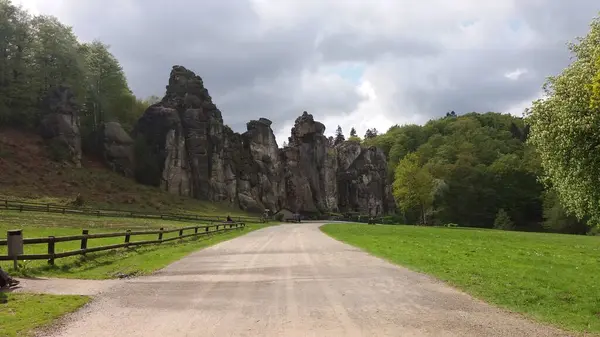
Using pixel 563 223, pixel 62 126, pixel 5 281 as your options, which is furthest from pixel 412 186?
pixel 5 281

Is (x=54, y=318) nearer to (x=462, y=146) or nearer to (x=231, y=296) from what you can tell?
(x=231, y=296)

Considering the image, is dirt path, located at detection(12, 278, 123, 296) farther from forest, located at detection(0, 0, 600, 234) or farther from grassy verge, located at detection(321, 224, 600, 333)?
forest, located at detection(0, 0, 600, 234)

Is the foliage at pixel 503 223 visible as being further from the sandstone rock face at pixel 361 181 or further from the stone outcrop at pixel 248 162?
the sandstone rock face at pixel 361 181

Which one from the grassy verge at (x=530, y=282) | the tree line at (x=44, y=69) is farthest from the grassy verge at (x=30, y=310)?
the tree line at (x=44, y=69)

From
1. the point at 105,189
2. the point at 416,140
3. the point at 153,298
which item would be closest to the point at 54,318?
the point at 153,298

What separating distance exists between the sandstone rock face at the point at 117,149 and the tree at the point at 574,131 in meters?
75.1

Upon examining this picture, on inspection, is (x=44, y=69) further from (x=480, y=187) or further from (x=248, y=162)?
(x=480, y=187)

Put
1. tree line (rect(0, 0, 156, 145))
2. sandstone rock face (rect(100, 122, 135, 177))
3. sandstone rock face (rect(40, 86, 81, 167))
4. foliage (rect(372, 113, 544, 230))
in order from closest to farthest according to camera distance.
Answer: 1. sandstone rock face (rect(40, 86, 81, 167))
2. tree line (rect(0, 0, 156, 145))
3. sandstone rock face (rect(100, 122, 135, 177))
4. foliage (rect(372, 113, 544, 230))

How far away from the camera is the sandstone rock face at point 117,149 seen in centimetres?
8535

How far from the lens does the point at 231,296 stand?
1190 centimetres

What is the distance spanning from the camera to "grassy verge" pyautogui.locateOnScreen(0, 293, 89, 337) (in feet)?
28.0

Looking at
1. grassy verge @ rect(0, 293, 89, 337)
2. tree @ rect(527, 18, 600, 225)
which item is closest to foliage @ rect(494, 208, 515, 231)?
tree @ rect(527, 18, 600, 225)

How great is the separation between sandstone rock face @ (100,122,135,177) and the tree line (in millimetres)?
4353

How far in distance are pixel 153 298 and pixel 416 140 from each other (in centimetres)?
15270
